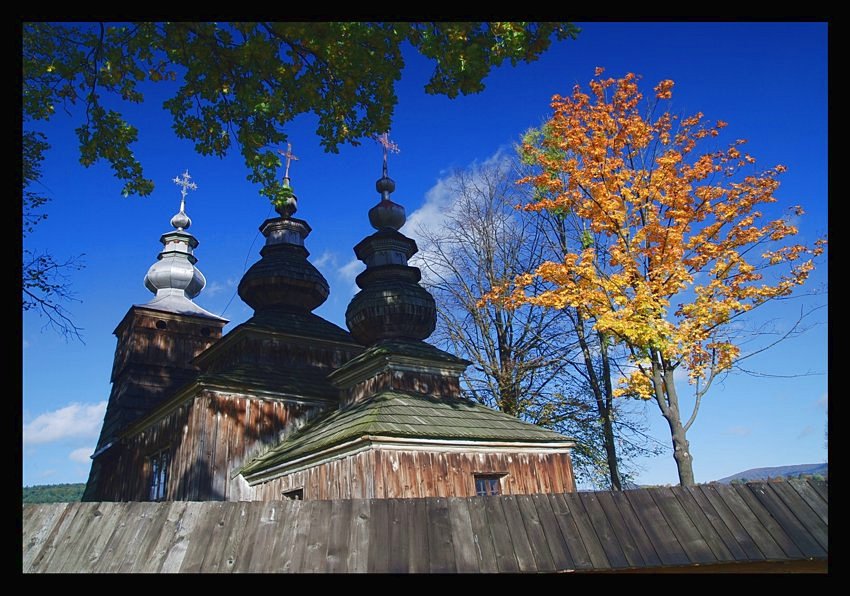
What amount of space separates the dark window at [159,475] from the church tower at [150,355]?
4.00 meters

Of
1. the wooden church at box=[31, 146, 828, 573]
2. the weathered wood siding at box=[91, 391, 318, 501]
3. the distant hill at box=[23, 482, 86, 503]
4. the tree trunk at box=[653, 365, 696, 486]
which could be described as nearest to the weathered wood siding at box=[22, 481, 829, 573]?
the wooden church at box=[31, 146, 828, 573]

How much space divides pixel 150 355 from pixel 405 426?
55.0 ft

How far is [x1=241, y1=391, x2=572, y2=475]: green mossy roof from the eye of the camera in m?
13.2

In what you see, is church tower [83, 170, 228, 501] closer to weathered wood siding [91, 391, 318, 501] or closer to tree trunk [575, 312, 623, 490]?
weathered wood siding [91, 391, 318, 501]

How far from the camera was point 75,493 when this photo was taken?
82625mm

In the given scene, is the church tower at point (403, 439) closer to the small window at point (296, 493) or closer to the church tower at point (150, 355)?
the small window at point (296, 493)

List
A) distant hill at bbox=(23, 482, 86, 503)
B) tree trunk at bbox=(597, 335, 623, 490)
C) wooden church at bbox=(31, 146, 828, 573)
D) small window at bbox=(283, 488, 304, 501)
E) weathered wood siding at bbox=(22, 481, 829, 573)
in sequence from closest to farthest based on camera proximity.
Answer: weathered wood siding at bbox=(22, 481, 829, 573)
wooden church at bbox=(31, 146, 828, 573)
small window at bbox=(283, 488, 304, 501)
tree trunk at bbox=(597, 335, 623, 490)
distant hill at bbox=(23, 482, 86, 503)

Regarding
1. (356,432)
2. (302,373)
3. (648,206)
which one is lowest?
(356,432)

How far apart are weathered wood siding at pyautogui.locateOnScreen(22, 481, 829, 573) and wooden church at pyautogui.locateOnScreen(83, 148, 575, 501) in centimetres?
667

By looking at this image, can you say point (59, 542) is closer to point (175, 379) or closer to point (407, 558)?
point (407, 558)

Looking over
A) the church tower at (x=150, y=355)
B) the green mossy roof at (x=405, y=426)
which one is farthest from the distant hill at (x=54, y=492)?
the green mossy roof at (x=405, y=426)

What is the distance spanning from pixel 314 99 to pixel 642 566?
6267mm

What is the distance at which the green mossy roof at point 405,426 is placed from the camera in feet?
43.3

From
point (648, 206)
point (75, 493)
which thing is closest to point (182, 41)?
point (648, 206)
